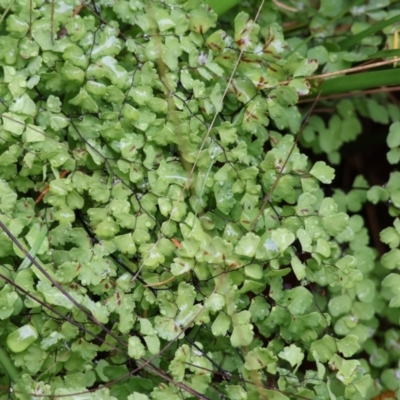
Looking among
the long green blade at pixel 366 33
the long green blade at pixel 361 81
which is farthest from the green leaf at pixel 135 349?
the long green blade at pixel 366 33

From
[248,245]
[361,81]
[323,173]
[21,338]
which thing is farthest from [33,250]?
[361,81]

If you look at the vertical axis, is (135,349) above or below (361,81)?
below

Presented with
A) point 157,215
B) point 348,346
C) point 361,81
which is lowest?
point 348,346

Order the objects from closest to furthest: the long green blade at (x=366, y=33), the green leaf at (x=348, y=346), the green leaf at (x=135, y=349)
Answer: the green leaf at (x=135, y=349), the green leaf at (x=348, y=346), the long green blade at (x=366, y=33)

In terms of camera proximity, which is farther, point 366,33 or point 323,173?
point 366,33

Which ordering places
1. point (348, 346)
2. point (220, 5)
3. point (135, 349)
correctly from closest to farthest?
point (135, 349) → point (348, 346) → point (220, 5)

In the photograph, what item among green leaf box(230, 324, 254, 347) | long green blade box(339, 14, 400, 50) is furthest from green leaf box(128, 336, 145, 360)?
long green blade box(339, 14, 400, 50)

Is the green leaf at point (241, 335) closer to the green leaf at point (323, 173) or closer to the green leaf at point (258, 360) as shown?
the green leaf at point (258, 360)

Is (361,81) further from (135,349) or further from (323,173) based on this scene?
(135,349)
